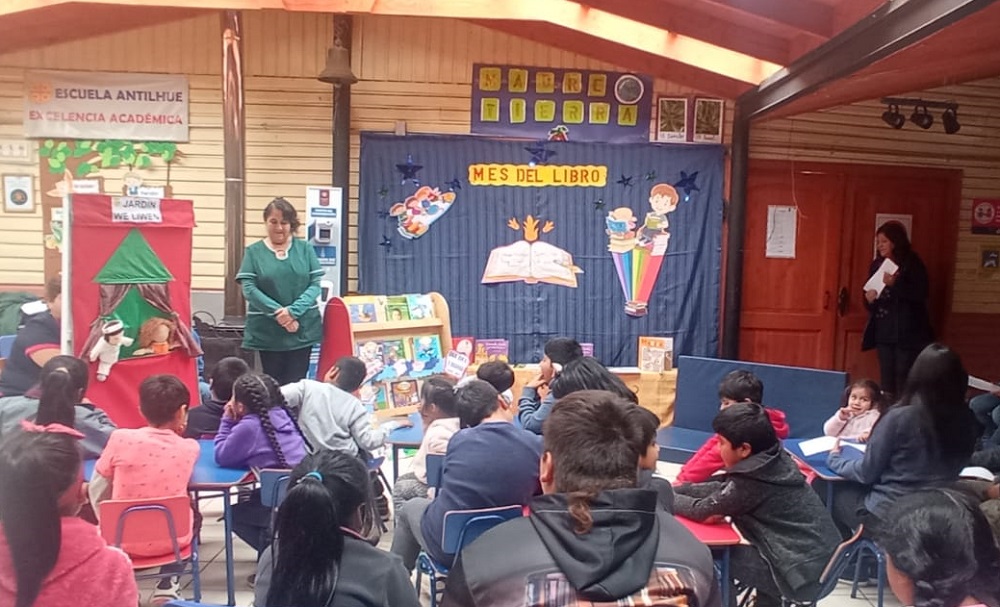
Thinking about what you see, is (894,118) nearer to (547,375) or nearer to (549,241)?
(549,241)

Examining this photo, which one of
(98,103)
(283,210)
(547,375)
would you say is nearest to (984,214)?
(547,375)

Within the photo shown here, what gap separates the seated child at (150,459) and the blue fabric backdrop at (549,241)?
332 centimetres

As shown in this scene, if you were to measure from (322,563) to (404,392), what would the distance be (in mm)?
3628

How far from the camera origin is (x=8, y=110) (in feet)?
20.5

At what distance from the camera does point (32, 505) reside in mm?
1912

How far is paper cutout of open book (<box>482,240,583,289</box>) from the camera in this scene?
6488 millimetres

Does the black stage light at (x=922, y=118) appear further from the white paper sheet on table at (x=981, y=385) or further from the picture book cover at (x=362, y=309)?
the picture book cover at (x=362, y=309)

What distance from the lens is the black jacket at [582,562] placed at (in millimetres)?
1366

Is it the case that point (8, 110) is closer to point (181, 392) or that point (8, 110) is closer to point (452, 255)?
point (452, 255)

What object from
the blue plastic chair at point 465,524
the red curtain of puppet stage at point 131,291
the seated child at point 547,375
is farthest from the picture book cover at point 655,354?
the blue plastic chair at point 465,524

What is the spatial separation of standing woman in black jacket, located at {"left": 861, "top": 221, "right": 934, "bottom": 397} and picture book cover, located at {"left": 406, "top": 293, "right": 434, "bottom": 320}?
3.37 metres

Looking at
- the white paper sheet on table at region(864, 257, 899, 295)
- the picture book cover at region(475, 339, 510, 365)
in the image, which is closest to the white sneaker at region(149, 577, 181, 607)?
the picture book cover at region(475, 339, 510, 365)

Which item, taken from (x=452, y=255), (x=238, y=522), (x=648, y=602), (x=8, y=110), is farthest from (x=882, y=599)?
(x=8, y=110)

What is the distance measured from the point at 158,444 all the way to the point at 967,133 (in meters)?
7.05
